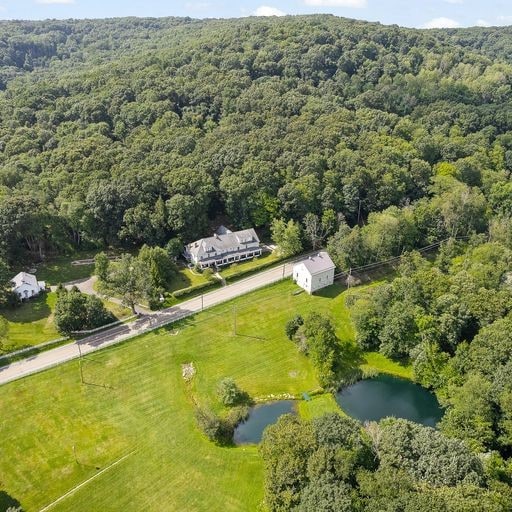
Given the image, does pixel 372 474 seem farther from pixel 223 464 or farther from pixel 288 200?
pixel 288 200

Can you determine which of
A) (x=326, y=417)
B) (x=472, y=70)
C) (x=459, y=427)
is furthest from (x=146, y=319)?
(x=472, y=70)

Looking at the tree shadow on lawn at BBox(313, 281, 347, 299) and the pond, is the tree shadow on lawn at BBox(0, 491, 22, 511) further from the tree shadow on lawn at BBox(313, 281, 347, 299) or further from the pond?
the tree shadow on lawn at BBox(313, 281, 347, 299)

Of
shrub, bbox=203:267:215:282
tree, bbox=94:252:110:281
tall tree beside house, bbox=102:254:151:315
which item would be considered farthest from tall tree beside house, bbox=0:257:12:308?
shrub, bbox=203:267:215:282

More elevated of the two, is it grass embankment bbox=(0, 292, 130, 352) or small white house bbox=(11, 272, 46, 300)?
small white house bbox=(11, 272, 46, 300)

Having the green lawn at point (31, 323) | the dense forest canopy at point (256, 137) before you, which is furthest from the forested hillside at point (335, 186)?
the green lawn at point (31, 323)

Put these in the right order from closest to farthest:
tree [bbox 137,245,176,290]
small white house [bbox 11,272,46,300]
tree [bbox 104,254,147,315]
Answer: tree [bbox 104,254,147,315] < small white house [bbox 11,272,46,300] < tree [bbox 137,245,176,290]

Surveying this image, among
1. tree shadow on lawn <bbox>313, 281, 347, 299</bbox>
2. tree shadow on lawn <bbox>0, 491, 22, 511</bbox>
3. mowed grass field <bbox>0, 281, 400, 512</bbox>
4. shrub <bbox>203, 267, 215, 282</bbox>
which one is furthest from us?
shrub <bbox>203, 267, 215, 282</bbox>
